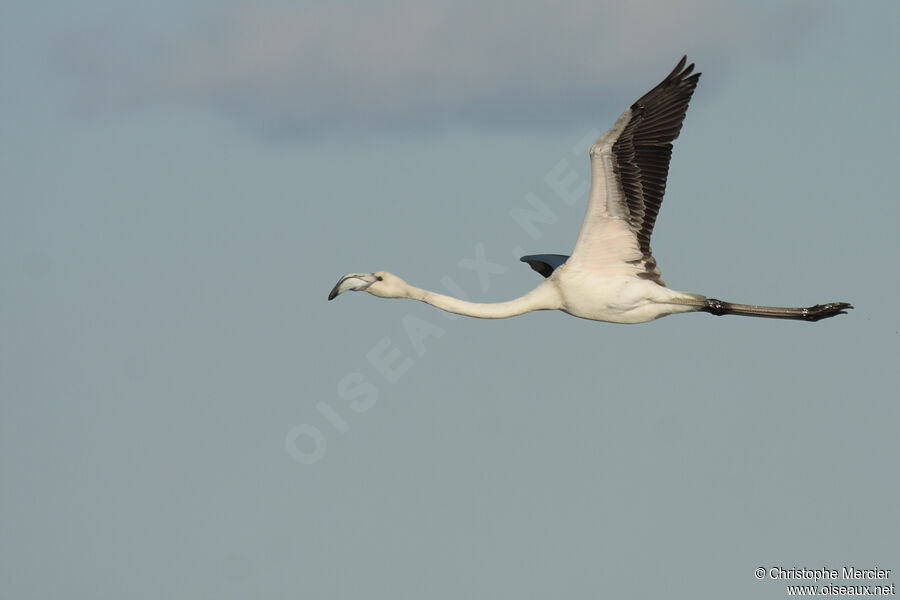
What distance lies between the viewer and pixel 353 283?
35.5 metres

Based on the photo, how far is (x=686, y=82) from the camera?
116 ft

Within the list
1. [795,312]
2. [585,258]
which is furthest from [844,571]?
[585,258]

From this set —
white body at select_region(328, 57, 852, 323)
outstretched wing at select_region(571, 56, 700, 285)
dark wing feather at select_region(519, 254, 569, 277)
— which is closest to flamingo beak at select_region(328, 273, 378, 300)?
white body at select_region(328, 57, 852, 323)

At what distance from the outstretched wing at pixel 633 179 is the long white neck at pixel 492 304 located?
2.71 feet

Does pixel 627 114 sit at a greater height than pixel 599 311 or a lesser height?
greater

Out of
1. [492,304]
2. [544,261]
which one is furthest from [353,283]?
[544,261]

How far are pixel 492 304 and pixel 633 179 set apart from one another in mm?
3577

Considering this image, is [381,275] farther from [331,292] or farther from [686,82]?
[686,82]

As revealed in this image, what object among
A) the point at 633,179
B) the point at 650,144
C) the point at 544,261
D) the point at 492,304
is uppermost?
the point at 650,144

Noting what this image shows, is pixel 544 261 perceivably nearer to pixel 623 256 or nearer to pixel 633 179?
pixel 623 256

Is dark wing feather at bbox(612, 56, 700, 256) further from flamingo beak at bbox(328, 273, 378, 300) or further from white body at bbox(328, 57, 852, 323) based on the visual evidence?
flamingo beak at bbox(328, 273, 378, 300)

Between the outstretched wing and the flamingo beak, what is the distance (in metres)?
3.61

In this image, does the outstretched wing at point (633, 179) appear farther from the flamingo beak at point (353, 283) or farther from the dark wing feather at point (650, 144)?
the flamingo beak at point (353, 283)

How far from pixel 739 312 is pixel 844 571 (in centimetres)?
496
